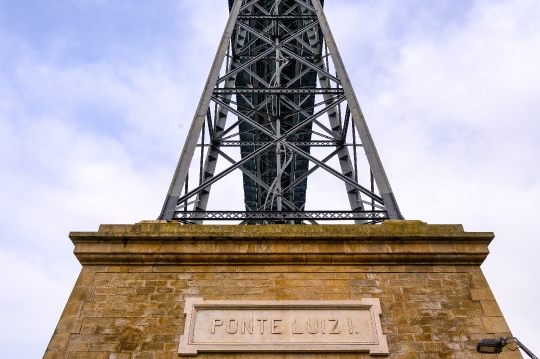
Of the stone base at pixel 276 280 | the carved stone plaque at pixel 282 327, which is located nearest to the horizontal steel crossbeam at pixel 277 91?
the stone base at pixel 276 280

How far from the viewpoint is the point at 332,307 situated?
5.34 meters

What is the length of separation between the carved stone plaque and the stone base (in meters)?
0.10

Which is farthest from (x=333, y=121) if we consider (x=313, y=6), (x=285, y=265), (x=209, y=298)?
(x=209, y=298)

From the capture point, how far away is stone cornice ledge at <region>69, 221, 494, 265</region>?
573cm

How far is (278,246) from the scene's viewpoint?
5.78 meters

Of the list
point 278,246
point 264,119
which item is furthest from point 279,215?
point 264,119

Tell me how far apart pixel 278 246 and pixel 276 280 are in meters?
0.42

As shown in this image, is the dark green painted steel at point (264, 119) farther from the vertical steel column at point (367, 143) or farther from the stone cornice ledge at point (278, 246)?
the stone cornice ledge at point (278, 246)

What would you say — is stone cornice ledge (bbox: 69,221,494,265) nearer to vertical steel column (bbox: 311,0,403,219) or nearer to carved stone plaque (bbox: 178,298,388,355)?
carved stone plaque (bbox: 178,298,388,355)

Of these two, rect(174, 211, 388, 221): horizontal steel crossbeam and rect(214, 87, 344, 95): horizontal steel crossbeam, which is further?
rect(214, 87, 344, 95): horizontal steel crossbeam

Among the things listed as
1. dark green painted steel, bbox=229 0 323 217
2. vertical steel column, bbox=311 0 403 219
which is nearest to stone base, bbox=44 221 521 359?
vertical steel column, bbox=311 0 403 219

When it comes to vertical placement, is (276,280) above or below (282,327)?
above

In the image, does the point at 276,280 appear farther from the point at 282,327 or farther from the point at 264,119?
the point at 264,119

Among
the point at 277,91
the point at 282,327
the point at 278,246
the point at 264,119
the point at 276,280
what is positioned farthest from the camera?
the point at 264,119
